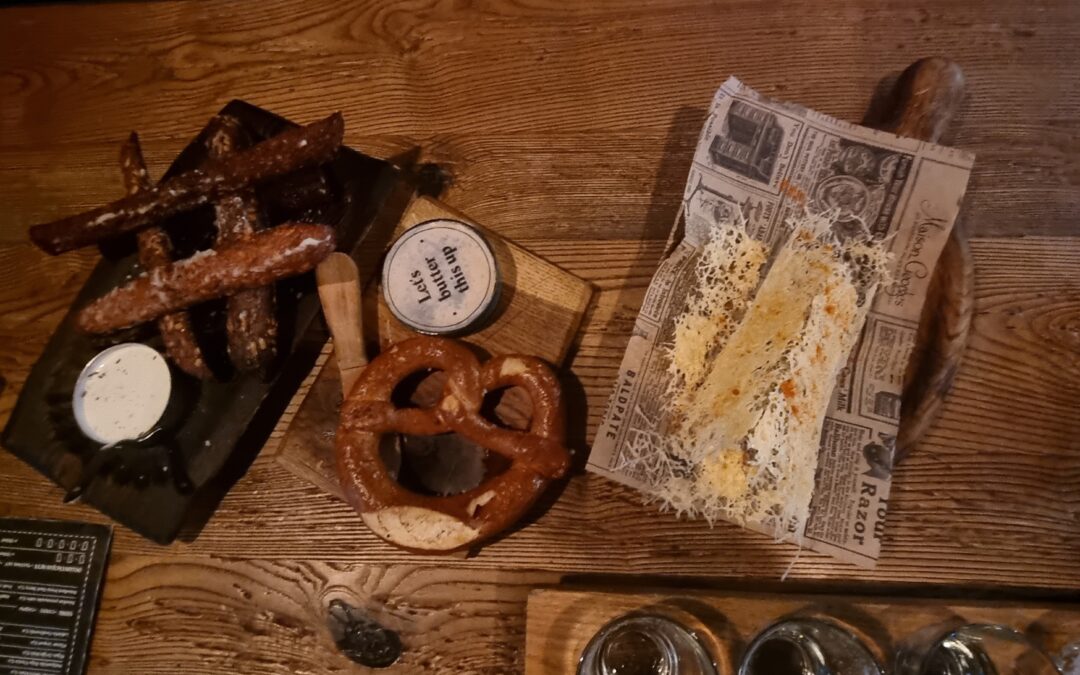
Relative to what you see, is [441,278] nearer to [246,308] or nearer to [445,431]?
[445,431]

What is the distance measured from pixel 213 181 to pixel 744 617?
73.4 inches

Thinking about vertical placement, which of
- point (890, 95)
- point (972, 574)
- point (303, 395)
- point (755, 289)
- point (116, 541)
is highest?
point (890, 95)

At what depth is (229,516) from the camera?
2.14 metres

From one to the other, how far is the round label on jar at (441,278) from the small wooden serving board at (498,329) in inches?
2.4

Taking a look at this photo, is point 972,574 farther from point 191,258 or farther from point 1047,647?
point 191,258

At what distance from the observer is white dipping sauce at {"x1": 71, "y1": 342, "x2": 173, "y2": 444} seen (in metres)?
1.97

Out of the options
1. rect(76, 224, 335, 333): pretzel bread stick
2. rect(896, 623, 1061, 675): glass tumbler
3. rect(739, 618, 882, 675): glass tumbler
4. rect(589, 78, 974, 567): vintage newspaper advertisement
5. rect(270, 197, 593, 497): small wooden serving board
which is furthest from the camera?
rect(270, 197, 593, 497): small wooden serving board

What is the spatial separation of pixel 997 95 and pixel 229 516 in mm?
2606

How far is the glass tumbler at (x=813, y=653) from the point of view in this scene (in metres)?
1.60

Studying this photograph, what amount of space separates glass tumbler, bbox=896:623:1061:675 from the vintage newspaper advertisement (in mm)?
254

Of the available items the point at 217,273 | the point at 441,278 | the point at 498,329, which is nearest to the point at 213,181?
the point at 217,273

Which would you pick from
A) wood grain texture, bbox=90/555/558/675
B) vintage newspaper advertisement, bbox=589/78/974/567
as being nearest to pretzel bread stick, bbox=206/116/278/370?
wood grain texture, bbox=90/555/558/675

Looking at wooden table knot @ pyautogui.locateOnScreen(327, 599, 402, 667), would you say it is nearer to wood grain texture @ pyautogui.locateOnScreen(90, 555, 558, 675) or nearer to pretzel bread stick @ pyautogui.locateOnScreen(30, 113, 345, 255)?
wood grain texture @ pyautogui.locateOnScreen(90, 555, 558, 675)

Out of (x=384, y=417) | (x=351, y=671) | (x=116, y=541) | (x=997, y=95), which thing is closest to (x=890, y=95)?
Answer: (x=997, y=95)
